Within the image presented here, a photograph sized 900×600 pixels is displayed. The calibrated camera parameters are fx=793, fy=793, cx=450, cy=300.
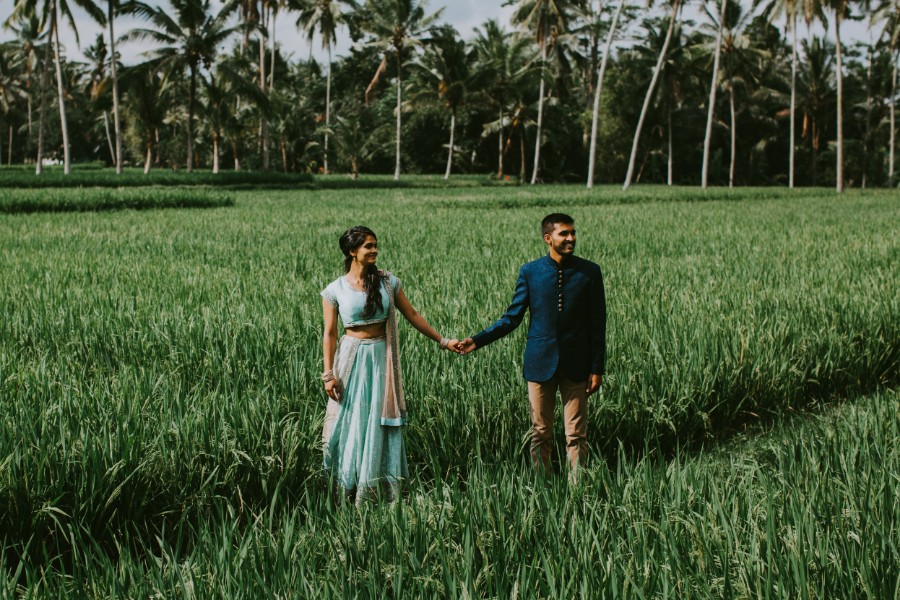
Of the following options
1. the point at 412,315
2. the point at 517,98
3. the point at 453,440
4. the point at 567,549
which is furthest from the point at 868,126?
the point at 567,549

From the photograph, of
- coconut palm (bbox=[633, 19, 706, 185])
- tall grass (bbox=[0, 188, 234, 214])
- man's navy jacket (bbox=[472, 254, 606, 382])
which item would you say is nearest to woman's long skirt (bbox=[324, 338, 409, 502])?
man's navy jacket (bbox=[472, 254, 606, 382])

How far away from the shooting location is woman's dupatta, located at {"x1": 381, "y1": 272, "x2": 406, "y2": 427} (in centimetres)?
273

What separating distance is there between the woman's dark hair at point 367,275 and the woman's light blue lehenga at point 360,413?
3 centimetres

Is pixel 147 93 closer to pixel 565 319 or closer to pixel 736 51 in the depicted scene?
pixel 736 51

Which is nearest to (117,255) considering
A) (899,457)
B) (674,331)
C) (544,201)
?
(674,331)

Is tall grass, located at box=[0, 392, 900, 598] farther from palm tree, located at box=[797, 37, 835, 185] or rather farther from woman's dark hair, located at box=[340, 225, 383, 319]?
palm tree, located at box=[797, 37, 835, 185]

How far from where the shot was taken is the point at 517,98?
34.9m

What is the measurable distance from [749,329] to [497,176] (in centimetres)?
3222

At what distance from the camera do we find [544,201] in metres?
19.7

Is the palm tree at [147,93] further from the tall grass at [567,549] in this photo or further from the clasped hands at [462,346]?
the tall grass at [567,549]

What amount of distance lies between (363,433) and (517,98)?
33645mm

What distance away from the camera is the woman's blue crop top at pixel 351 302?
2.67m

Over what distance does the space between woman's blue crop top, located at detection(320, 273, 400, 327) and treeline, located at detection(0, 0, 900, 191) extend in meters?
24.7

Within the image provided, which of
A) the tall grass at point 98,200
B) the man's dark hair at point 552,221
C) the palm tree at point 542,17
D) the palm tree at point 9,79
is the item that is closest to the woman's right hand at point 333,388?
the man's dark hair at point 552,221
